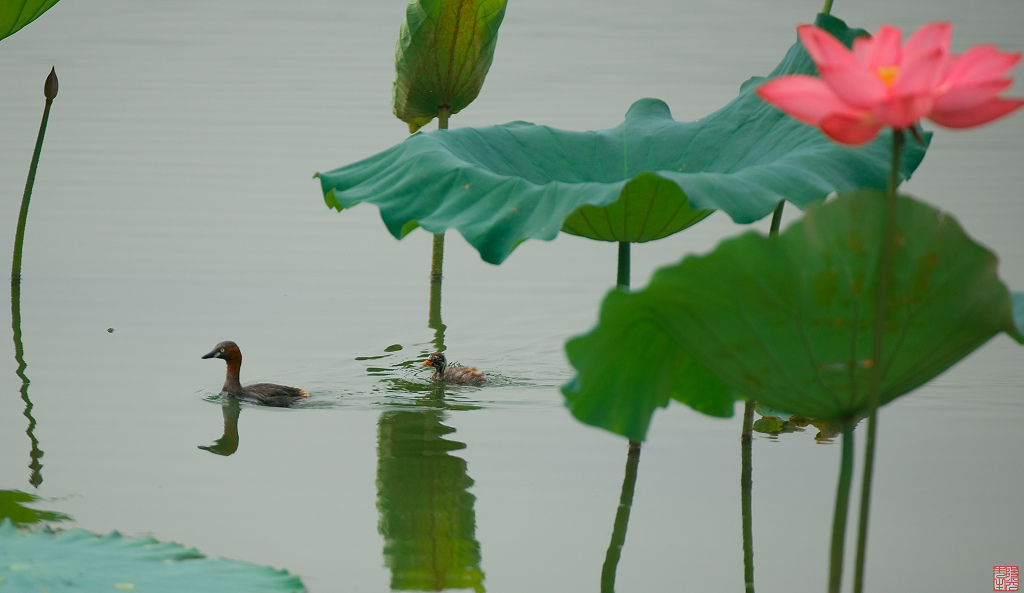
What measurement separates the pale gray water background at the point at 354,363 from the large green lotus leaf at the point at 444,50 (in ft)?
3.65

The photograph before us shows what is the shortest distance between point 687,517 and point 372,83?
10697mm

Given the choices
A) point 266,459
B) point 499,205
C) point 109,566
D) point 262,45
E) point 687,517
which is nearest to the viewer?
point 109,566

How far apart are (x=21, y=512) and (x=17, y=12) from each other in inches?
92.2

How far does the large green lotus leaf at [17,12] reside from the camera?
477 cm

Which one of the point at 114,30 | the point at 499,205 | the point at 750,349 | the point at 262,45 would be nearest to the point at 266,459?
the point at 499,205

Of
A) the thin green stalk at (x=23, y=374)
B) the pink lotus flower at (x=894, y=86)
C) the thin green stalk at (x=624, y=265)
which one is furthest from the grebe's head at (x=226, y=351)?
the pink lotus flower at (x=894, y=86)

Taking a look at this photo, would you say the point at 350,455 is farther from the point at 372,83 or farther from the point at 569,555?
the point at 372,83

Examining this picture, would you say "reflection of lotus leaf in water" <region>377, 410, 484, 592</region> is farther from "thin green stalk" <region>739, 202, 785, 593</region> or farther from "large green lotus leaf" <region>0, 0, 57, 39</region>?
"large green lotus leaf" <region>0, 0, 57, 39</region>

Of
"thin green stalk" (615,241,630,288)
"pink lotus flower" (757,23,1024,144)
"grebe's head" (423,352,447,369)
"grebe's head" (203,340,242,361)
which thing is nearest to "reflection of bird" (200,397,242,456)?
A: "grebe's head" (203,340,242,361)

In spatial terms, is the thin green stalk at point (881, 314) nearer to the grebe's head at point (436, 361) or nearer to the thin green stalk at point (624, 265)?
the thin green stalk at point (624, 265)

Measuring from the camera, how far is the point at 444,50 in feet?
21.3

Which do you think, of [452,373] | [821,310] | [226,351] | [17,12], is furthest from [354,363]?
[821,310]

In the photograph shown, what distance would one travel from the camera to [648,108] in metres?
4.35

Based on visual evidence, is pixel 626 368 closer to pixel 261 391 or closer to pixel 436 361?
pixel 261 391
